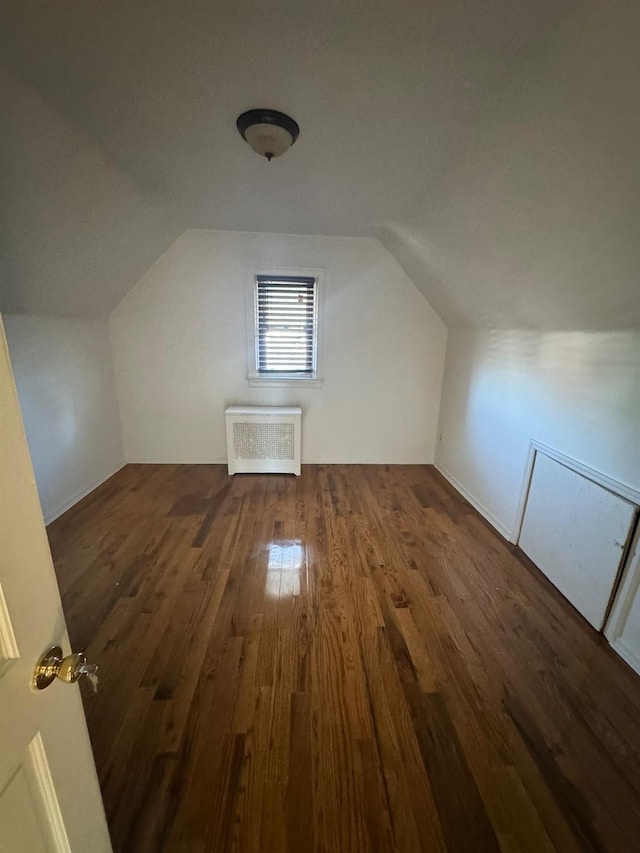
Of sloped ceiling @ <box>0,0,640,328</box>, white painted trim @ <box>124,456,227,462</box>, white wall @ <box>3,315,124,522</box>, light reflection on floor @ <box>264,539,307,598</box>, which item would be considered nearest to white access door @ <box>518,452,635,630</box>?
sloped ceiling @ <box>0,0,640,328</box>

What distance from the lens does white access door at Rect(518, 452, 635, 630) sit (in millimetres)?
1684

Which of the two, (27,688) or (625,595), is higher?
(27,688)

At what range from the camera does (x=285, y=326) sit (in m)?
3.41

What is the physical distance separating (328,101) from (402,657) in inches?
91.9

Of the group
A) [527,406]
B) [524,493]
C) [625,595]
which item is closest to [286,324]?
[527,406]

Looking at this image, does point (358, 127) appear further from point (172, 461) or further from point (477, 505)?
point (172, 461)

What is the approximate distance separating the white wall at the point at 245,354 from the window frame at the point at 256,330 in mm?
50

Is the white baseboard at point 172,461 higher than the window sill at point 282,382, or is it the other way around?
the window sill at point 282,382

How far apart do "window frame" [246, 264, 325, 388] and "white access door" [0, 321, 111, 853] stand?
2913mm

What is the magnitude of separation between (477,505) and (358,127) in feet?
8.70

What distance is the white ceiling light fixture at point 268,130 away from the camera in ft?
4.72

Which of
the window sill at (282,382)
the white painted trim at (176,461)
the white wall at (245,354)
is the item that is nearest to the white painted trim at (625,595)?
the white wall at (245,354)

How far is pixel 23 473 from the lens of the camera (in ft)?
1.82

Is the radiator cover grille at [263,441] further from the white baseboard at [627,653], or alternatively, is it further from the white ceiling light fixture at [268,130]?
the white baseboard at [627,653]
